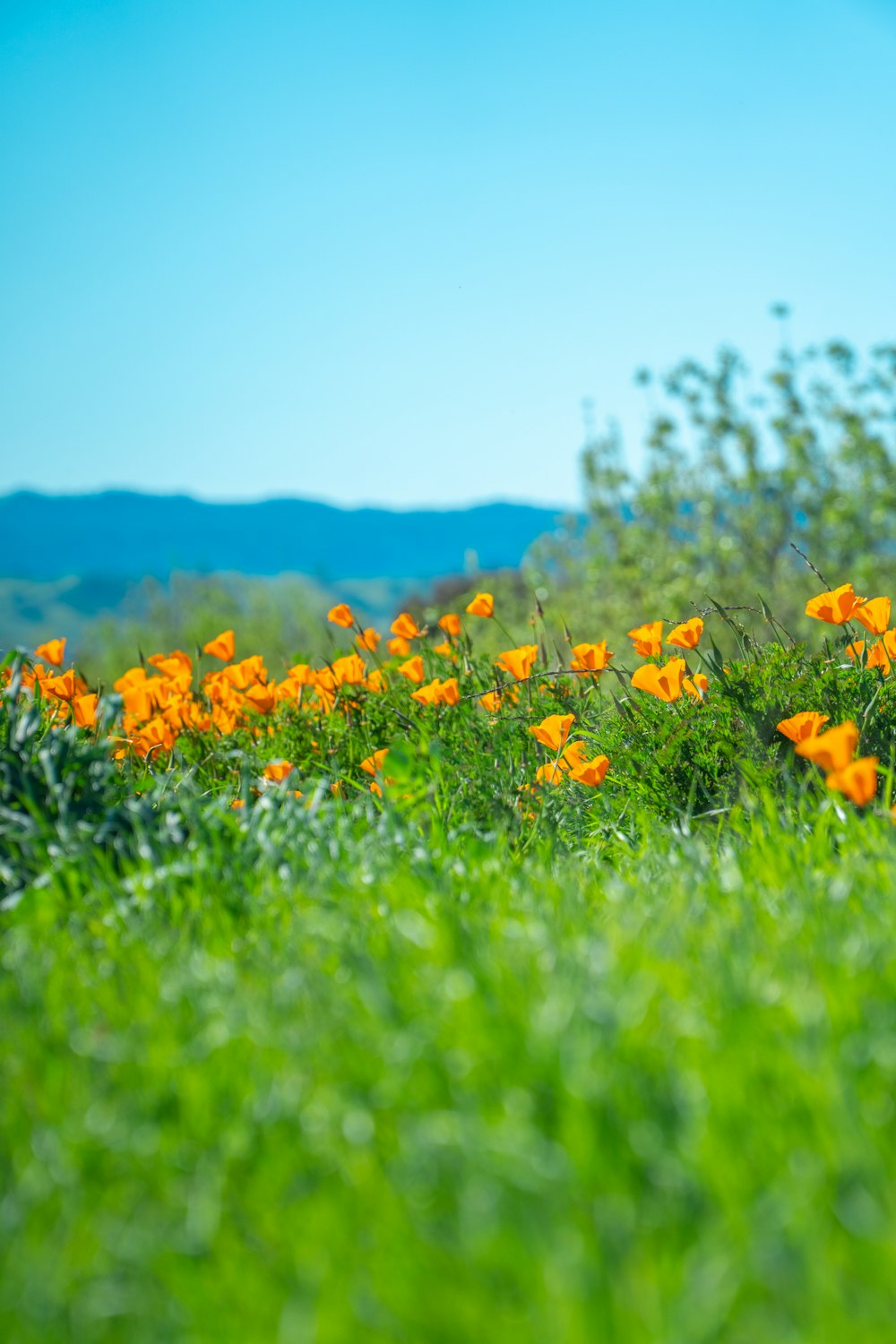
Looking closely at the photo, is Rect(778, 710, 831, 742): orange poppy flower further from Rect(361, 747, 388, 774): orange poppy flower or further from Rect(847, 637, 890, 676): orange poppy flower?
Rect(361, 747, 388, 774): orange poppy flower

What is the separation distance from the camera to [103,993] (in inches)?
73.5

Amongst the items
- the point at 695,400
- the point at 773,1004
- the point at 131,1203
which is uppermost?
the point at 695,400

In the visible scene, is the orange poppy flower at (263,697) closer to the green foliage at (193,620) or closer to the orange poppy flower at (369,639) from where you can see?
the orange poppy flower at (369,639)

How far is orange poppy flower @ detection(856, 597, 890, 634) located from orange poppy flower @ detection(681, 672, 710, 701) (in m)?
0.50

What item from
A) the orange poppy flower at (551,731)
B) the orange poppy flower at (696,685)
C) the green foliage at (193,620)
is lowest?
the green foliage at (193,620)

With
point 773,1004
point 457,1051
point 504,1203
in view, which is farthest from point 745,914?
point 504,1203

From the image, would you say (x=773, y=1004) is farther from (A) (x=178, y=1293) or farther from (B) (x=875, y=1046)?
(A) (x=178, y=1293)

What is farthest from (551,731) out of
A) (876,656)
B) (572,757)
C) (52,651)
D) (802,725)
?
(52,651)

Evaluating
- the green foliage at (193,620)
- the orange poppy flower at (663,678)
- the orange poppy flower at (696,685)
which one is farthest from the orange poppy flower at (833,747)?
the green foliage at (193,620)

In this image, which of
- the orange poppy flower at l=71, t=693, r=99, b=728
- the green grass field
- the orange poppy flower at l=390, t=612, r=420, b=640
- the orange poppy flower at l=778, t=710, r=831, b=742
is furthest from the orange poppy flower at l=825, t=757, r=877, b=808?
the orange poppy flower at l=71, t=693, r=99, b=728

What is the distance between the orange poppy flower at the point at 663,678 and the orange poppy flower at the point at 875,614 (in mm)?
542

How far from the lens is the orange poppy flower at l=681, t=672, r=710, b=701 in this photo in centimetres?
322

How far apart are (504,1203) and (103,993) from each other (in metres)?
0.94

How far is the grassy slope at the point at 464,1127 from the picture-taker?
1117mm
